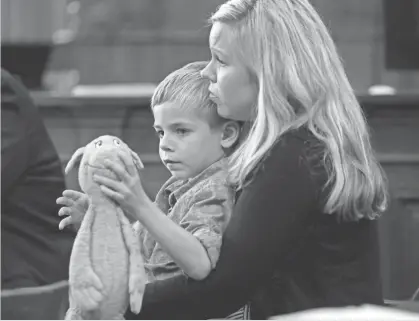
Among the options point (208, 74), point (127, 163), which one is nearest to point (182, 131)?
point (208, 74)

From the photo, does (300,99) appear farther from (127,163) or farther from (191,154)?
(127,163)

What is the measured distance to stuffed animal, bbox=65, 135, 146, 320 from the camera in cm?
A: 135

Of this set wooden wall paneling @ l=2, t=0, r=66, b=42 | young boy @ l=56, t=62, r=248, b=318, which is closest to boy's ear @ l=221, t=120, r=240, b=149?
young boy @ l=56, t=62, r=248, b=318

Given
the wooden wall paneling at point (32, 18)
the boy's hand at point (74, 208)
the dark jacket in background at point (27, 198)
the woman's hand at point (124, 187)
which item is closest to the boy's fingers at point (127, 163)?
the woman's hand at point (124, 187)

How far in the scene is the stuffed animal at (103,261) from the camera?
1.35 meters

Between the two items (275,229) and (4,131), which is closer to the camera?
(275,229)

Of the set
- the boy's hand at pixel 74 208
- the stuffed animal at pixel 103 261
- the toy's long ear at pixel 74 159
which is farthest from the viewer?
the boy's hand at pixel 74 208

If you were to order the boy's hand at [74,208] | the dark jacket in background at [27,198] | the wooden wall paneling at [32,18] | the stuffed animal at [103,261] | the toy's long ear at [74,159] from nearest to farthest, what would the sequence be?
the stuffed animal at [103,261], the toy's long ear at [74,159], the boy's hand at [74,208], the dark jacket in background at [27,198], the wooden wall paneling at [32,18]

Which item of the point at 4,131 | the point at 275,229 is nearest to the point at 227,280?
the point at 275,229

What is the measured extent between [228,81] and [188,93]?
75 mm

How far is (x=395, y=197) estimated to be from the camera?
3.53 metres

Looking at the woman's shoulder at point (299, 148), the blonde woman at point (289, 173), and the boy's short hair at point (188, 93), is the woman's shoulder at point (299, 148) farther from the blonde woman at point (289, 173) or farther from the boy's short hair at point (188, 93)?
the boy's short hair at point (188, 93)

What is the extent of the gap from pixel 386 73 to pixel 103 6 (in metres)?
1.30

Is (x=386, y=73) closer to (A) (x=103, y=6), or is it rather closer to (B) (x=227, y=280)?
(A) (x=103, y=6)
